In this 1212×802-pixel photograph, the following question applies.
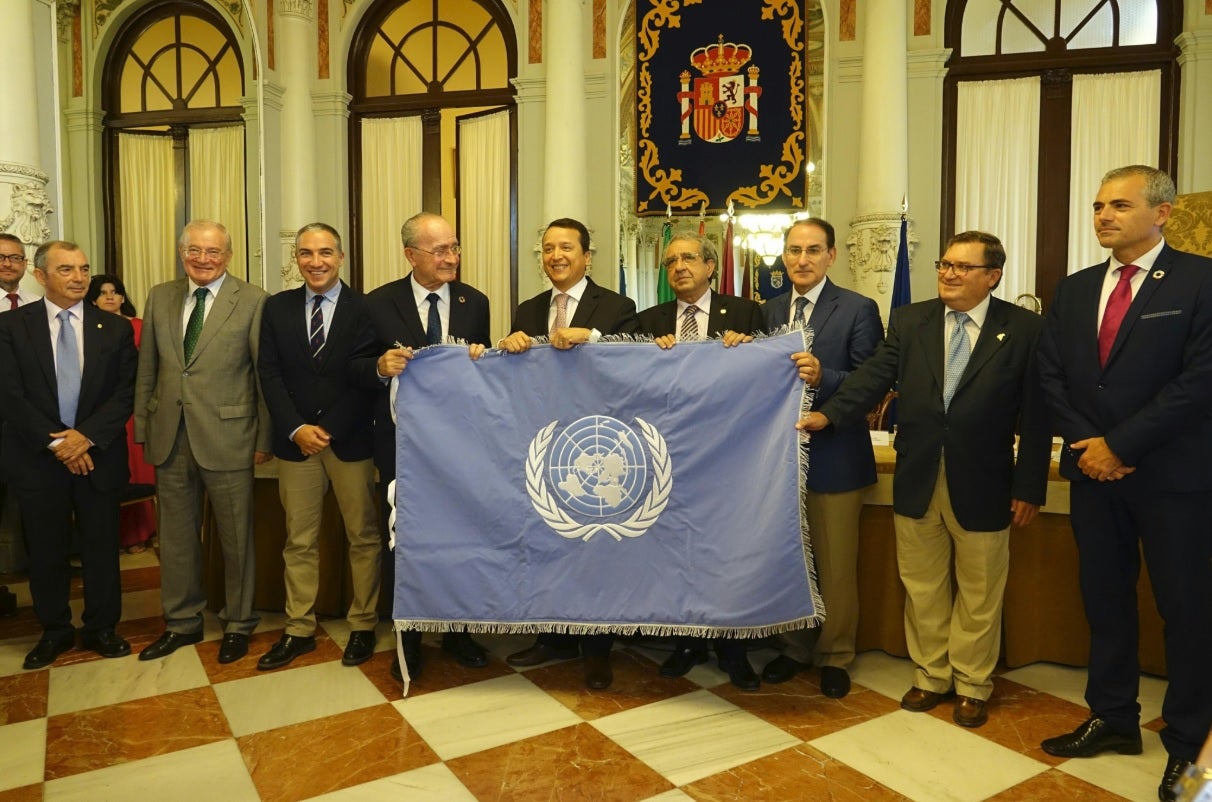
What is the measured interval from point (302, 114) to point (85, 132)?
7.54 feet

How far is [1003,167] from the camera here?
668cm

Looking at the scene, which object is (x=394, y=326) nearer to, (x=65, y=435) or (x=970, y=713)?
(x=65, y=435)

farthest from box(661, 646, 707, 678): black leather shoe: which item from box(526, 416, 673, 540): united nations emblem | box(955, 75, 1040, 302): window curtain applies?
box(955, 75, 1040, 302): window curtain

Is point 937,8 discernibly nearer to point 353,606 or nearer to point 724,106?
point 724,106

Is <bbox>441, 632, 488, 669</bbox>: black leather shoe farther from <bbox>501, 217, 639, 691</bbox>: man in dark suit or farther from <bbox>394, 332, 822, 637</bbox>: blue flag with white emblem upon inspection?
<bbox>394, 332, 822, 637</bbox>: blue flag with white emblem

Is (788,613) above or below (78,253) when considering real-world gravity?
below

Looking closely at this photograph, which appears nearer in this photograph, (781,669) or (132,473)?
(781,669)

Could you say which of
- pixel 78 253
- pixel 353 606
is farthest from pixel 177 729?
pixel 78 253

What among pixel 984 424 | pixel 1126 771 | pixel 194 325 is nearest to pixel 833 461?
pixel 984 424

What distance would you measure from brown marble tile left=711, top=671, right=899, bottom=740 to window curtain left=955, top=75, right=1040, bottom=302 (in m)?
4.65

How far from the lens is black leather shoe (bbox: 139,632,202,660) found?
3.16m

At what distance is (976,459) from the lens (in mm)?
2557

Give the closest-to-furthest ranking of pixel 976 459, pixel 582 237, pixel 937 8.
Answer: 1. pixel 976 459
2. pixel 582 237
3. pixel 937 8

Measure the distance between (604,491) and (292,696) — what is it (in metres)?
1.18
